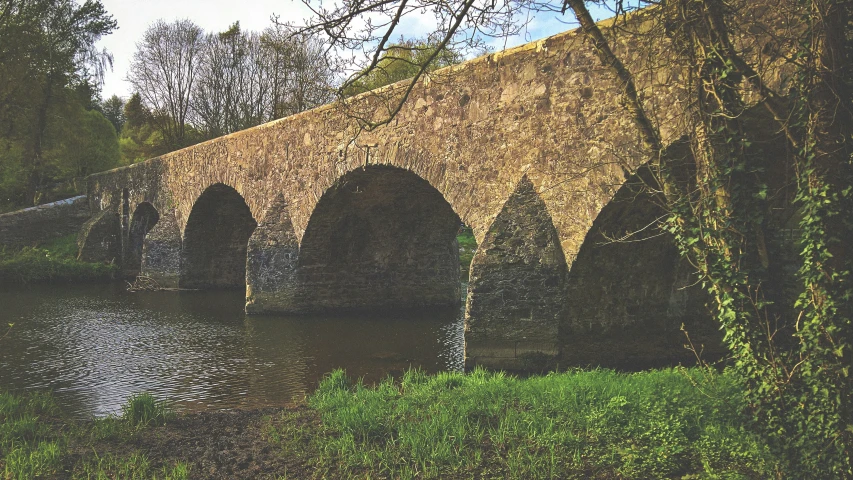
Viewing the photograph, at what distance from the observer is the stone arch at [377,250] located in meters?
11.2

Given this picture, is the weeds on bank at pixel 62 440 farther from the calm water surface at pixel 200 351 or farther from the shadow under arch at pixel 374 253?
the shadow under arch at pixel 374 253

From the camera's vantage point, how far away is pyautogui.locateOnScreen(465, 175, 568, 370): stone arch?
22.5 feet

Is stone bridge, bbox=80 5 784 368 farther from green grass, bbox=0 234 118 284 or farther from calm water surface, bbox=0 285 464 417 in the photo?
green grass, bbox=0 234 118 284

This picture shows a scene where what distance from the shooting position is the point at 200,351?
29.4 feet

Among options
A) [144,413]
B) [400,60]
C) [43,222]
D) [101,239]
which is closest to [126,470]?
[144,413]

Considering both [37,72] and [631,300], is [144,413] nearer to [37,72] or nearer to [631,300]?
[631,300]

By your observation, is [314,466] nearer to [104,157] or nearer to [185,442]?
[185,442]

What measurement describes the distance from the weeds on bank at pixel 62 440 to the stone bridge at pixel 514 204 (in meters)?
3.16

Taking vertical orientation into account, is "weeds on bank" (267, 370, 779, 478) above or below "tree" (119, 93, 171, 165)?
below

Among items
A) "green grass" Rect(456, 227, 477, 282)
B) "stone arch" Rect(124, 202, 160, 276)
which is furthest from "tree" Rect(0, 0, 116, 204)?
"green grass" Rect(456, 227, 477, 282)

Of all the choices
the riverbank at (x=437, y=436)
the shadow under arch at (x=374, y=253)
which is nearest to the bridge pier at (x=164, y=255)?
the shadow under arch at (x=374, y=253)

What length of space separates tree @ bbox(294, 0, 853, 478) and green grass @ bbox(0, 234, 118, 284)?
698 inches

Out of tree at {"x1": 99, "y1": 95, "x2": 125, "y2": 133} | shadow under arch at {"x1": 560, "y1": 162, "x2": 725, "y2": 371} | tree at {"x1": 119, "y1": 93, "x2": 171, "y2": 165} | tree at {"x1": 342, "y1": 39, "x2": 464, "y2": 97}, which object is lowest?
shadow under arch at {"x1": 560, "y1": 162, "x2": 725, "y2": 371}

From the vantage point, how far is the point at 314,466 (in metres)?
4.01
